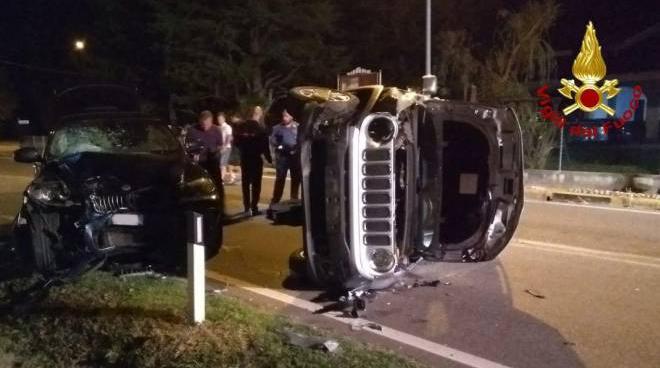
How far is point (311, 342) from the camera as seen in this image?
4.83 m

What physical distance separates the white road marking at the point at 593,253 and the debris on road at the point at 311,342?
4.26 m

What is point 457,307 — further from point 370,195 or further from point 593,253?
point 593,253

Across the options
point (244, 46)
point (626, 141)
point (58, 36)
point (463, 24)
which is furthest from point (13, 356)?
point (58, 36)

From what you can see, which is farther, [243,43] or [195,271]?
[243,43]

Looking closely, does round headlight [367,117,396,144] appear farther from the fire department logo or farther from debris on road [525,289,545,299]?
the fire department logo

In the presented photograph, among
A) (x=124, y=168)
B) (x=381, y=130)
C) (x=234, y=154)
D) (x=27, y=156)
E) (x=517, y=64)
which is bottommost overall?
(x=234, y=154)

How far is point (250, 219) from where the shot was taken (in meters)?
10.2

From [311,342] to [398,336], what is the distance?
30.4 inches

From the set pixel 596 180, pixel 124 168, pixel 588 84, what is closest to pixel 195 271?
pixel 124 168

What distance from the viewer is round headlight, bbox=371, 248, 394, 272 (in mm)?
5465

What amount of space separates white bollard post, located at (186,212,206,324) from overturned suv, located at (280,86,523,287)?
0.92 metres

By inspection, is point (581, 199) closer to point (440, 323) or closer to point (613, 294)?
point (613, 294)

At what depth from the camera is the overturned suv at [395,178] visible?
17.7 feet

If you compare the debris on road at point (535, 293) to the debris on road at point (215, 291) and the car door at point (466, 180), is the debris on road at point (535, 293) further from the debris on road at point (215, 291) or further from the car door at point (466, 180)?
the debris on road at point (215, 291)
